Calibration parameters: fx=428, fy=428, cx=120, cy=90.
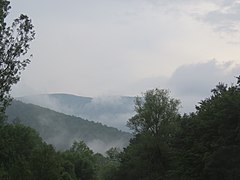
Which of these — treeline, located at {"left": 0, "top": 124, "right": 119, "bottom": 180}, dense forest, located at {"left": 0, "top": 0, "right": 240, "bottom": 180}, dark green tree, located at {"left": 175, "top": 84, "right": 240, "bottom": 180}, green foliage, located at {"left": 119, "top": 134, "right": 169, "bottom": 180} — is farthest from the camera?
green foliage, located at {"left": 119, "top": 134, "right": 169, "bottom": 180}

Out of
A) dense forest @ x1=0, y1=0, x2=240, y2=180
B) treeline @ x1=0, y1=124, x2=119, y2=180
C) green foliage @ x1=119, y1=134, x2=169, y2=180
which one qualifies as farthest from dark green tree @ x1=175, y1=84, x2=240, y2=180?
treeline @ x1=0, y1=124, x2=119, y2=180

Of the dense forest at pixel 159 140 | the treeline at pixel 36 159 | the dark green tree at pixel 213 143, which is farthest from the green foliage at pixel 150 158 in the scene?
the treeline at pixel 36 159

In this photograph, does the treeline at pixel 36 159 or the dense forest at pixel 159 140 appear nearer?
the dense forest at pixel 159 140

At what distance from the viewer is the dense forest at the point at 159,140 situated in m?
21.5

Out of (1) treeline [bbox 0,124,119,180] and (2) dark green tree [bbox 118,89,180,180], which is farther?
(2) dark green tree [bbox 118,89,180,180]

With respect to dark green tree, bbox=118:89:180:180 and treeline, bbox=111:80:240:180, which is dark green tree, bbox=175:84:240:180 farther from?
dark green tree, bbox=118:89:180:180

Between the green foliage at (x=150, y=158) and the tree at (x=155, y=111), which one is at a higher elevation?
the tree at (x=155, y=111)

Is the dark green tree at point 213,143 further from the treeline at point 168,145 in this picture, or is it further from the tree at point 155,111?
the tree at point 155,111

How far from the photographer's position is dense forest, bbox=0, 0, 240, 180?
21.5m

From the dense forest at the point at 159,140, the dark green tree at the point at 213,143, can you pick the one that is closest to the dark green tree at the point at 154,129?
the dense forest at the point at 159,140

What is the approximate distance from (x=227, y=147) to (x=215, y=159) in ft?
6.32

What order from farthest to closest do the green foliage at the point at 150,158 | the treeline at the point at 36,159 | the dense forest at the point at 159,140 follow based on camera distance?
the green foliage at the point at 150,158 → the treeline at the point at 36,159 → the dense forest at the point at 159,140

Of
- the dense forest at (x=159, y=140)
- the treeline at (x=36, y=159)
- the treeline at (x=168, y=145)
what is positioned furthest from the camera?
the treeline at (x=168, y=145)

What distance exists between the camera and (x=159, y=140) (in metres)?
58.0
